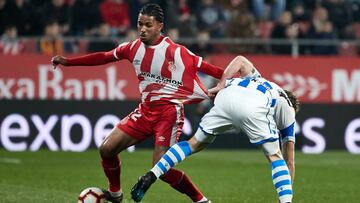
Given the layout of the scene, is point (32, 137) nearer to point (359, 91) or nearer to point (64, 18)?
point (64, 18)

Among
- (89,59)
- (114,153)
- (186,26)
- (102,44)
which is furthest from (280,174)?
(186,26)

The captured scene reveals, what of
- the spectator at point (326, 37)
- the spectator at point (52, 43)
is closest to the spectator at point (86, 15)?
the spectator at point (52, 43)

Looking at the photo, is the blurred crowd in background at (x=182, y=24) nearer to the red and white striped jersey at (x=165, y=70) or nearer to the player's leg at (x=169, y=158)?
the red and white striped jersey at (x=165, y=70)

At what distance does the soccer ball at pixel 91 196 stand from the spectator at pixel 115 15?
1151 centimetres

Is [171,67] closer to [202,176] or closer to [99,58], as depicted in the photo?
[99,58]

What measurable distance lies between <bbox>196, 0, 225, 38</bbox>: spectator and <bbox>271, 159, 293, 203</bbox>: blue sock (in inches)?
505

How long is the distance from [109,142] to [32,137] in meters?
9.66

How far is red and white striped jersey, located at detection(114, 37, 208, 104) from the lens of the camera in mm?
10070

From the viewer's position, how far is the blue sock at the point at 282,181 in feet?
30.0

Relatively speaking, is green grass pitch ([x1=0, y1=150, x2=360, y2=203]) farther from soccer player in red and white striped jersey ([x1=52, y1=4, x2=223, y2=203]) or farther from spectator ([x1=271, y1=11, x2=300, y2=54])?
spectator ([x1=271, y1=11, x2=300, y2=54])

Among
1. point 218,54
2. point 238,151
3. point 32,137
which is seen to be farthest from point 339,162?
point 32,137

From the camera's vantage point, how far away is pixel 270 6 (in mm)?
22938

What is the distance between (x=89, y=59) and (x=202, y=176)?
4.90 meters

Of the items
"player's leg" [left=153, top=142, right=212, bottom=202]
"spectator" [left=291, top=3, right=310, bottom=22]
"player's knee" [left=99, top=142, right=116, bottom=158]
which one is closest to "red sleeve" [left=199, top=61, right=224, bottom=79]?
"player's leg" [left=153, top=142, right=212, bottom=202]
